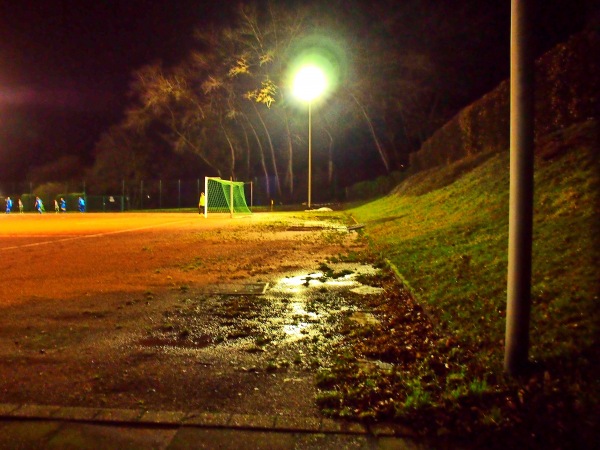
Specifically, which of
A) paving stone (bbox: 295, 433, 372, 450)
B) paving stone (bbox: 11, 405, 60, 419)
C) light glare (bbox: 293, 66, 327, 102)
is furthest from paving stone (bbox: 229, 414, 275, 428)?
light glare (bbox: 293, 66, 327, 102)

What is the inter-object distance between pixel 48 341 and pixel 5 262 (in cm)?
763

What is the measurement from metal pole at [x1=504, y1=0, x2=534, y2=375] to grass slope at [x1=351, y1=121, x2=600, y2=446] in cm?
31

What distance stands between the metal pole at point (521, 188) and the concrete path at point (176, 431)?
1305 mm

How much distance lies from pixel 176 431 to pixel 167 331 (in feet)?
9.24

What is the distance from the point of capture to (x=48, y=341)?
21.1 feet

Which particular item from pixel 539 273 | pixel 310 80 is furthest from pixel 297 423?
pixel 310 80

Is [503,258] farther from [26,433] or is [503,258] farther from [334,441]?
[26,433]

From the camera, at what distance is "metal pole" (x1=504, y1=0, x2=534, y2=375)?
457 centimetres

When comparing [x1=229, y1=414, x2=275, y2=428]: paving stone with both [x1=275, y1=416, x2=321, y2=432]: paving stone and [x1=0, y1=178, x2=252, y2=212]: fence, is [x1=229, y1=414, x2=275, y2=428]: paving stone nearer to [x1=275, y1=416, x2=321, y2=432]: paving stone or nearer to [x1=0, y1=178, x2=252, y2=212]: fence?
[x1=275, y1=416, x2=321, y2=432]: paving stone

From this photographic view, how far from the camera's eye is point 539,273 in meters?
6.76

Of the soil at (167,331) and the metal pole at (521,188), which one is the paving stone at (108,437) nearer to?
the soil at (167,331)

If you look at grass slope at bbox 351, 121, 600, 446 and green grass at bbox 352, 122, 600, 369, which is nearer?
grass slope at bbox 351, 121, 600, 446

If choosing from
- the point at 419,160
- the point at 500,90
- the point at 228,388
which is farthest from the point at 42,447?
the point at 419,160

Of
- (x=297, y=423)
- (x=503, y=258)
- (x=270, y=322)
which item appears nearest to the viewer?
(x=297, y=423)
